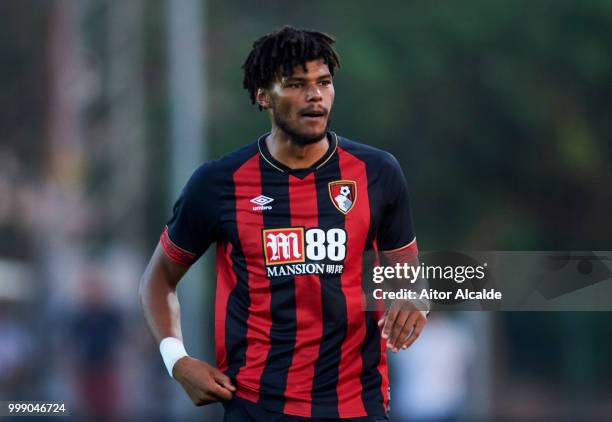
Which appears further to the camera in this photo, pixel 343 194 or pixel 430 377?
pixel 430 377

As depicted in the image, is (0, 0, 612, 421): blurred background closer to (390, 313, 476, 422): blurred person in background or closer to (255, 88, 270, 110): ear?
(390, 313, 476, 422): blurred person in background

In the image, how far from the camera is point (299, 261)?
5.88m

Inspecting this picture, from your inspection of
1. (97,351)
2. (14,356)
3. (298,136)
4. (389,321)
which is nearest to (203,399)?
(389,321)

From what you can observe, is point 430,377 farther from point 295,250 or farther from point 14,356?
point 295,250

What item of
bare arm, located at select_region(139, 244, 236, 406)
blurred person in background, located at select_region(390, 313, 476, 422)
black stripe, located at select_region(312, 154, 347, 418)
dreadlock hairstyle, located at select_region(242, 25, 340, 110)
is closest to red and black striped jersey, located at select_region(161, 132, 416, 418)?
black stripe, located at select_region(312, 154, 347, 418)

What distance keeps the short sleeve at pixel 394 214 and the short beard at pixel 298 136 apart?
348 millimetres

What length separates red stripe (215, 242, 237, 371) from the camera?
19.9 feet

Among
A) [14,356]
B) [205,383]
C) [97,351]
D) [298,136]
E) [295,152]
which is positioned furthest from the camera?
[14,356]

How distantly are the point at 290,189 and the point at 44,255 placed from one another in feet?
51.2

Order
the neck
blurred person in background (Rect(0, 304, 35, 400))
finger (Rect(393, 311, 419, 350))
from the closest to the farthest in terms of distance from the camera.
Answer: finger (Rect(393, 311, 419, 350))
the neck
blurred person in background (Rect(0, 304, 35, 400))

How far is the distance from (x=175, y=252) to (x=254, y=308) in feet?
1.81

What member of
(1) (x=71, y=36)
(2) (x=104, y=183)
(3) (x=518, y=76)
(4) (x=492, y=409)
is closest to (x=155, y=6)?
(1) (x=71, y=36)

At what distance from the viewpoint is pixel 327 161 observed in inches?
241

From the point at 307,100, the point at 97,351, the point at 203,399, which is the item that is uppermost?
the point at 307,100
